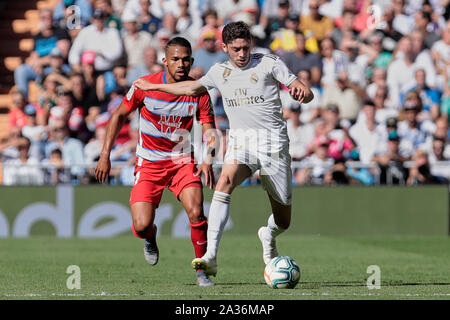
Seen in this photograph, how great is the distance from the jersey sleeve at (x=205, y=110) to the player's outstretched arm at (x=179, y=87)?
0.31 meters

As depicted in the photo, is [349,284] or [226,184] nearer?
[226,184]

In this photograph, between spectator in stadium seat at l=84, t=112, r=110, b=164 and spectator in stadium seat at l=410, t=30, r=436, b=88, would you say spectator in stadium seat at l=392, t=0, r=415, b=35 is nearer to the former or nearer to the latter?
spectator in stadium seat at l=410, t=30, r=436, b=88

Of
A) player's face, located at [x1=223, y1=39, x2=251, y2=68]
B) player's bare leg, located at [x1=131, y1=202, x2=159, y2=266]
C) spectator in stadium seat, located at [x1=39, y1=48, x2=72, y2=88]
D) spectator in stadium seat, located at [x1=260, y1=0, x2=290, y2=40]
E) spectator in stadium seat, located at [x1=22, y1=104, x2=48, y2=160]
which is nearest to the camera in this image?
player's face, located at [x1=223, y1=39, x2=251, y2=68]

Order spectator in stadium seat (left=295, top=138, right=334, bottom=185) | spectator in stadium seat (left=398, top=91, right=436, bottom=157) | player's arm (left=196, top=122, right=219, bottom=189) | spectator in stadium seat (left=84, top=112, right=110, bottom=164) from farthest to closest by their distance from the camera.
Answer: spectator in stadium seat (left=398, top=91, right=436, bottom=157) → spectator in stadium seat (left=84, top=112, right=110, bottom=164) → spectator in stadium seat (left=295, top=138, right=334, bottom=185) → player's arm (left=196, top=122, right=219, bottom=189)

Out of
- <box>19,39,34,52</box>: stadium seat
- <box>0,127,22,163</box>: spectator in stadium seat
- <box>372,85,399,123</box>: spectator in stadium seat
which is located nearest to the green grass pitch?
<box>0,127,22,163</box>: spectator in stadium seat

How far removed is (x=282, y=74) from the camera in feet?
32.3

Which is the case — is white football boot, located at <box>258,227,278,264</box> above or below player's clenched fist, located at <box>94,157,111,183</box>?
below

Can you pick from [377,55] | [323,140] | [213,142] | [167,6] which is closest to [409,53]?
[377,55]

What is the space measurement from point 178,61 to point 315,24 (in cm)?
1121

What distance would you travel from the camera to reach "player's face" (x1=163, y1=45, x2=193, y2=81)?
10.3 meters

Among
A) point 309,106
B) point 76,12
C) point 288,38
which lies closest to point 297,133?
point 309,106

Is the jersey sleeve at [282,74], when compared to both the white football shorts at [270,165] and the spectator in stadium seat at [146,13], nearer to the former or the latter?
the white football shorts at [270,165]

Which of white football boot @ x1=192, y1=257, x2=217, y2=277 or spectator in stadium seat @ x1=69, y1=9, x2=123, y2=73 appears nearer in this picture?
white football boot @ x1=192, y1=257, x2=217, y2=277

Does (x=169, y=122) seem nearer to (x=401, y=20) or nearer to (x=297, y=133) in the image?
(x=297, y=133)
